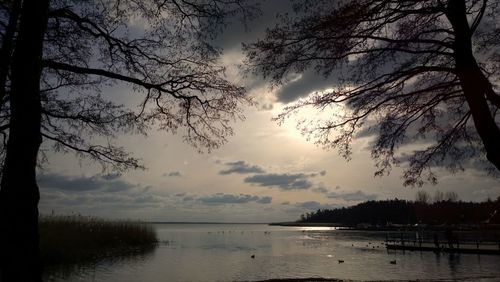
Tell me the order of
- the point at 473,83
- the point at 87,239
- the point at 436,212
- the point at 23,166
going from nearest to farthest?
the point at 23,166 → the point at 473,83 → the point at 87,239 → the point at 436,212

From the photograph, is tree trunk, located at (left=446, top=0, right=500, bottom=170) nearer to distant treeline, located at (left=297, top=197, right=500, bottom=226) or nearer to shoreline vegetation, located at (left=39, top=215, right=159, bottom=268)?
shoreline vegetation, located at (left=39, top=215, right=159, bottom=268)

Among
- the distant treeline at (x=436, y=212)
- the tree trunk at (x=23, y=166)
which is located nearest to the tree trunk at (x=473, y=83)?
the tree trunk at (x=23, y=166)

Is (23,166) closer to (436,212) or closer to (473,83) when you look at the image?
(473,83)

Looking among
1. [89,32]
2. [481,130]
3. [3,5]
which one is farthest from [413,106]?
[3,5]

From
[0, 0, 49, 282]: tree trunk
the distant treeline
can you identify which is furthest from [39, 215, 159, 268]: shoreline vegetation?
the distant treeline

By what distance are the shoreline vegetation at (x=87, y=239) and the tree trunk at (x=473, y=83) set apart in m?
22.8

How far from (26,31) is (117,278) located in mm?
21190

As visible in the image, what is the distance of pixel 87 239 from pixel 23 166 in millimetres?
32735

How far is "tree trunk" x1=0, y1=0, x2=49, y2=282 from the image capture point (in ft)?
19.7

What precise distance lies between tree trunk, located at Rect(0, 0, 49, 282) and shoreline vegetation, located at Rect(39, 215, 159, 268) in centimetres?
1969

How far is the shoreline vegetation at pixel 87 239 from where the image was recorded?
27639mm

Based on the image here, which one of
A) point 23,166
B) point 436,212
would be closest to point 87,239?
point 23,166

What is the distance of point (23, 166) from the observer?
6.21 m

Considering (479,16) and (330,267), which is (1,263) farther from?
(330,267)
